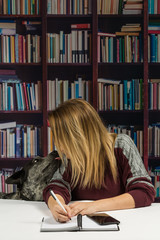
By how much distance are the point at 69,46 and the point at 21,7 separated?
0.57 meters

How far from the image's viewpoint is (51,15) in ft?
10.9

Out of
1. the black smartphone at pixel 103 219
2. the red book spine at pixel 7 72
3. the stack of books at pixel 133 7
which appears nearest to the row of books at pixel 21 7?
the red book spine at pixel 7 72

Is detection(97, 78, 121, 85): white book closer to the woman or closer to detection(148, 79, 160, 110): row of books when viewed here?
detection(148, 79, 160, 110): row of books

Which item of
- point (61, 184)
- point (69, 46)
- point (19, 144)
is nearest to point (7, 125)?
point (19, 144)

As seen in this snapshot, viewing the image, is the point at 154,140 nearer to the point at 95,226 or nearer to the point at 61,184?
the point at 61,184

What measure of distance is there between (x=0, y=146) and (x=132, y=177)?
7.01 ft

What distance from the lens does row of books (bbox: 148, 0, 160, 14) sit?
3.34 metres

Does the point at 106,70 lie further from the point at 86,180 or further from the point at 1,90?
the point at 86,180

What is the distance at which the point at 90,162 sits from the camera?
149 cm

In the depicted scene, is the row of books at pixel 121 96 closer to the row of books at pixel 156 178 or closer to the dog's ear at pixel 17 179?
the row of books at pixel 156 178

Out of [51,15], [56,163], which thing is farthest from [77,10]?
[56,163]

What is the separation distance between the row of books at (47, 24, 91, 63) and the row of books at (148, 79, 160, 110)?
667 millimetres

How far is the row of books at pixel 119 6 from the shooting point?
3326 millimetres

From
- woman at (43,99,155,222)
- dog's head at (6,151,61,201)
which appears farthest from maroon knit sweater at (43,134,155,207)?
dog's head at (6,151,61,201)
